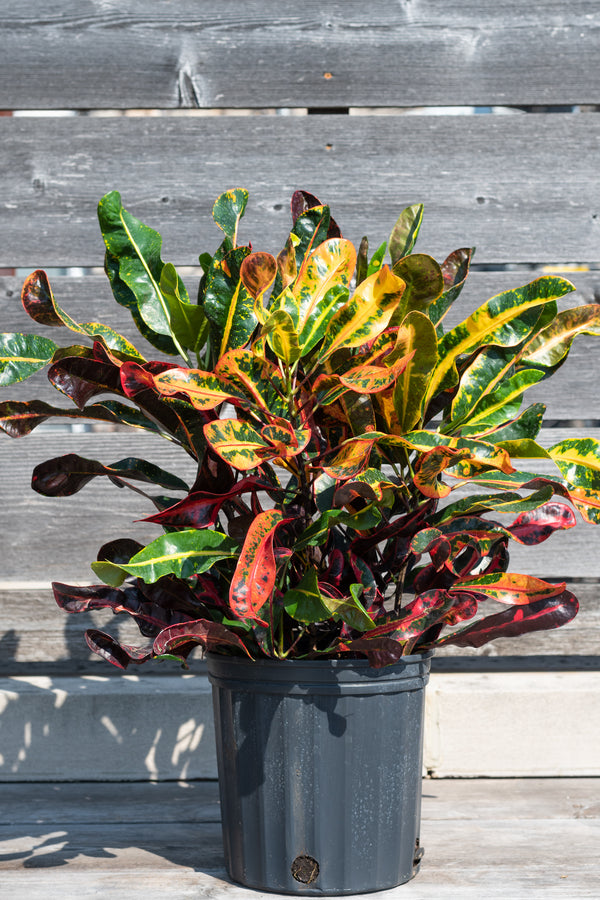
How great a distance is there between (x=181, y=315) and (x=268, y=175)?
24.6 inches

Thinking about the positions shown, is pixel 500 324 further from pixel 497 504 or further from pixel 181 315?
pixel 181 315

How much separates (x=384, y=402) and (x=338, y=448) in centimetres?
9

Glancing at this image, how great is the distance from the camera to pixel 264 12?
134 centimetres

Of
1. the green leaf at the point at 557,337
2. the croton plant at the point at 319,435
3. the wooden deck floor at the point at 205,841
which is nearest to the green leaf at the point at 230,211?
the croton plant at the point at 319,435

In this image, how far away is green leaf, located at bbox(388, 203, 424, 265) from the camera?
874 millimetres

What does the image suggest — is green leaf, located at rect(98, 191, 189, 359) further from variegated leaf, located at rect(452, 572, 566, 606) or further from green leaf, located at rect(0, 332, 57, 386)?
variegated leaf, located at rect(452, 572, 566, 606)

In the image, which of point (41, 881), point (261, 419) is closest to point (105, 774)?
point (41, 881)

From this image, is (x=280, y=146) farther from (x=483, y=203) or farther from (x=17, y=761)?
(x=17, y=761)

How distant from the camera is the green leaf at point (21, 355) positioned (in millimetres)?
793

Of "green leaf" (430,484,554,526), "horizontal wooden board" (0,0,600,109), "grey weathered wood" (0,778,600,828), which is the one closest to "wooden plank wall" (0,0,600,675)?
"horizontal wooden board" (0,0,600,109)

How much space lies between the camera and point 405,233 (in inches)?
34.5

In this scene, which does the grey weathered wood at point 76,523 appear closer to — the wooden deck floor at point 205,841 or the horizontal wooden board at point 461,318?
the horizontal wooden board at point 461,318

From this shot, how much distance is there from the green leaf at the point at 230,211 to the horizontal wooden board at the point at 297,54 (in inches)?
22.2

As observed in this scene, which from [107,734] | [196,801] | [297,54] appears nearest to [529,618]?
[196,801]
